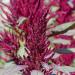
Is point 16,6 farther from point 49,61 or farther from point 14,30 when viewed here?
point 49,61

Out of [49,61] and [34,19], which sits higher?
[34,19]

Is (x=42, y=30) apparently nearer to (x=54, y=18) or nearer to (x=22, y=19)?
(x=22, y=19)

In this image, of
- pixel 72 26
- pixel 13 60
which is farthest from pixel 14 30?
pixel 72 26


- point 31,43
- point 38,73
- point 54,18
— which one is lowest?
point 38,73

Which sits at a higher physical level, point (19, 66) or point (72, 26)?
point (72, 26)

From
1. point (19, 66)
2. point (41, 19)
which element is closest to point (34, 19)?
point (41, 19)

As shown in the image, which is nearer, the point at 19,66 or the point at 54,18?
the point at 19,66
